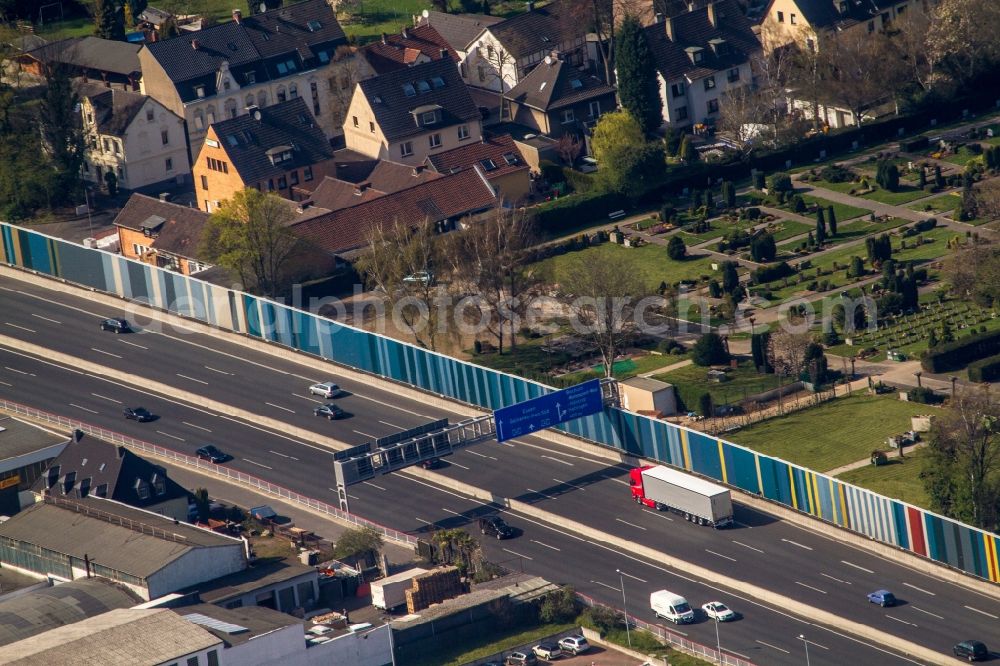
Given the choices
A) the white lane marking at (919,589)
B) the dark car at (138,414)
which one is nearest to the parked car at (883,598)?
the white lane marking at (919,589)

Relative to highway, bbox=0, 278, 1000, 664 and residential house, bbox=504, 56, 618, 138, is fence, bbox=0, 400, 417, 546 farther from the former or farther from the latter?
residential house, bbox=504, 56, 618, 138

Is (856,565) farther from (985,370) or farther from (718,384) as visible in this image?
(985,370)

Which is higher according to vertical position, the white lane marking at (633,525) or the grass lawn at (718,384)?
the grass lawn at (718,384)

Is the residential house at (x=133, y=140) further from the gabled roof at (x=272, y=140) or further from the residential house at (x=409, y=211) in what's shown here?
the residential house at (x=409, y=211)

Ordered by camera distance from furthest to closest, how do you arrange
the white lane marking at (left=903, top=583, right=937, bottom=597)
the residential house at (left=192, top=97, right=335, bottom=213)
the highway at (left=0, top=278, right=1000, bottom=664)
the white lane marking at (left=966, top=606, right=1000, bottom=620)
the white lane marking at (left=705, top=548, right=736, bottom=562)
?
the residential house at (left=192, top=97, right=335, bottom=213), the white lane marking at (left=705, top=548, right=736, bottom=562), the white lane marking at (left=903, top=583, right=937, bottom=597), the highway at (left=0, top=278, right=1000, bottom=664), the white lane marking at (left=966, top=606, right=1000, bottom=620)

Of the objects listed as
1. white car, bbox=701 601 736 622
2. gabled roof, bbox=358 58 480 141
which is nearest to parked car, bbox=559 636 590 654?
white car, bbox=701 601 736 622
